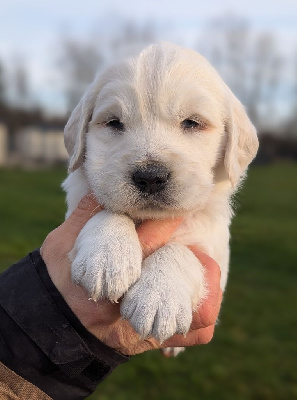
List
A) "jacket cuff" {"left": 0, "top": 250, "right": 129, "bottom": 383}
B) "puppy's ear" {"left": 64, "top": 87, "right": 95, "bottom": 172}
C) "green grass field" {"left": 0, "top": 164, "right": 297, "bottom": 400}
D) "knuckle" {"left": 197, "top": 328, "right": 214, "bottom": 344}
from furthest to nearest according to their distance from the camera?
"green grass field" {"left": 0, "top": 164, "right": 297, "bottom": 400}
"puppy's ear" {"left": 64, "top": 87, "right": 95, "bottom": 172}
"knuckle" {"left": 197, "top": 328, "right": 214, "bottom": 344}
"jacket cuff" {"left": 0, "top": 250, "right": 129, "bottom": 383}

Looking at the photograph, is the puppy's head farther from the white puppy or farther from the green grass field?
the green grass field

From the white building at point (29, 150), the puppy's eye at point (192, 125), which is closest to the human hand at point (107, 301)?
the puppy's eye at point (192, 125)

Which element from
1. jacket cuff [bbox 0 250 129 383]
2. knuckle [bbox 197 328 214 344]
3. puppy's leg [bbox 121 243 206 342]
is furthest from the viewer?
knuckle [bbox 197 328 214 344]

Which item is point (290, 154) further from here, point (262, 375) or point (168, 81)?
point (168, 81)

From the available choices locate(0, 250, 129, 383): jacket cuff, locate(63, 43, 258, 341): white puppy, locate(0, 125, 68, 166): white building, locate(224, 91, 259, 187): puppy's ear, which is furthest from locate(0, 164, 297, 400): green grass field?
locate(0, 125, 68, 166): white building

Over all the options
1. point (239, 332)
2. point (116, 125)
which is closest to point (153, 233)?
point (116, 125)
